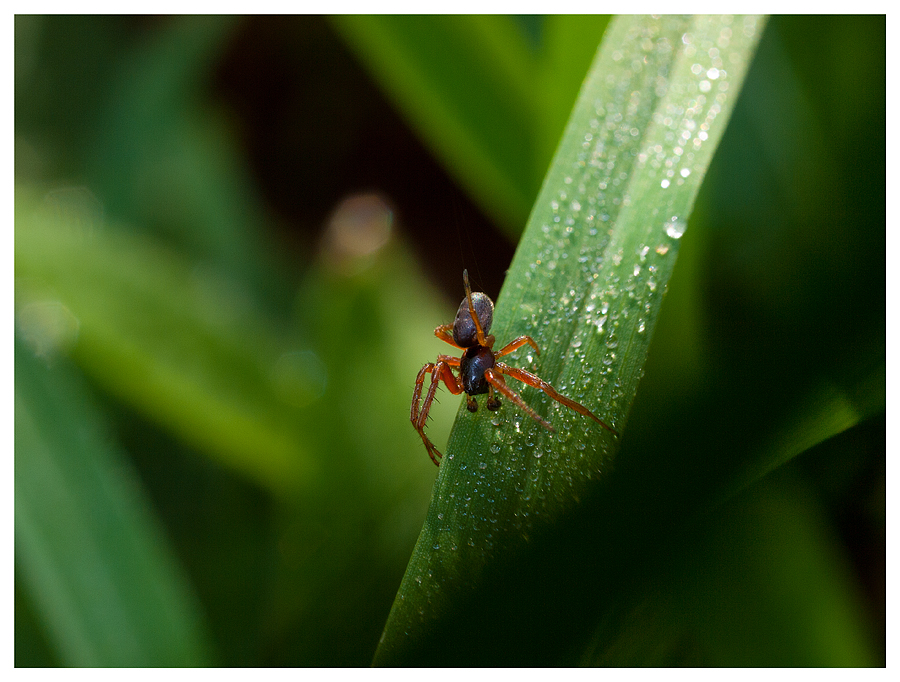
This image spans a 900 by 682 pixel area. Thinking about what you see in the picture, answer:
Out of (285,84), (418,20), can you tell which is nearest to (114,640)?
(418,20)

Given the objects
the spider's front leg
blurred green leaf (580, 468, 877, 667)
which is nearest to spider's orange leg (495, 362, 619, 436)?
the spider's front leg

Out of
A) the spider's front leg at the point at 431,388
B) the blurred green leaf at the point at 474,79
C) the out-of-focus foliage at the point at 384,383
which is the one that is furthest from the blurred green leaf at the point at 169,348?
the blurred green leaf at the point at 474,79

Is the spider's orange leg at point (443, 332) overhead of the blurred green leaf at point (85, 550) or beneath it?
overhead

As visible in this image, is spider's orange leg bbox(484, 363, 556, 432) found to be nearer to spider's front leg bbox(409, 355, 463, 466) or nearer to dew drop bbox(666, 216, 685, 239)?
spider's front leg bbox(409, 355, 463, 466)

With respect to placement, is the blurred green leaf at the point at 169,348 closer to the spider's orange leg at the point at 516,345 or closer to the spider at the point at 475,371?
the spider at the point at 475,371

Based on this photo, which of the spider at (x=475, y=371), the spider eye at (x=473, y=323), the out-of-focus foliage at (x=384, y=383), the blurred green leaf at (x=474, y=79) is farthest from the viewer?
the blurred green leaf at (x=474, y=79)

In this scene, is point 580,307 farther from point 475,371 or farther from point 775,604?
point 775,604
